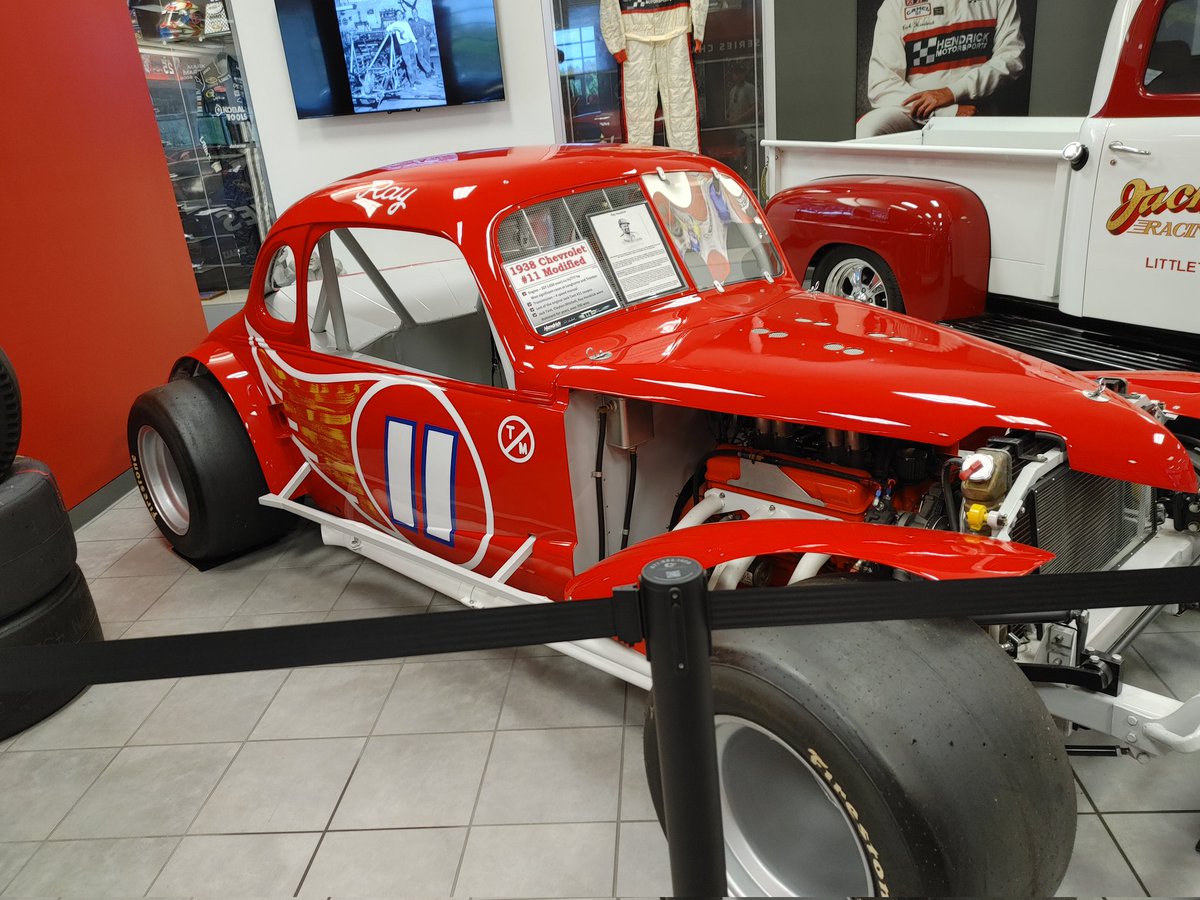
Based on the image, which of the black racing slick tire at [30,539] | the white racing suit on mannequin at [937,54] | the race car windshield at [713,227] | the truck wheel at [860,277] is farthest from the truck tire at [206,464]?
the white racing suit on mannequin at [937,54]

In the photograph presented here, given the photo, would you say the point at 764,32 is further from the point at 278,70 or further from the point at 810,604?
the point at 810,604

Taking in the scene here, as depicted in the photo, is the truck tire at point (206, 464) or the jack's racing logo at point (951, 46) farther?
the jack's racing logo at point (951, 46)

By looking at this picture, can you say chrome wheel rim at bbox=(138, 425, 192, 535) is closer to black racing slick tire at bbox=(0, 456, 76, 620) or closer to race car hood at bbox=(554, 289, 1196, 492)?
black racing slick tire at bbox=(0, 456, 76, 620)

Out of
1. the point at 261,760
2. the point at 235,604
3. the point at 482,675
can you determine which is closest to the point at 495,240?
the point at 482,675

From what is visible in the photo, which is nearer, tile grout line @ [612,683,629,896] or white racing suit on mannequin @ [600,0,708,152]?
tile grout line @ [612,683,629,896]

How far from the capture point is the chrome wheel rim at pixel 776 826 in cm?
211

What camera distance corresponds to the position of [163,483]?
4.50 m

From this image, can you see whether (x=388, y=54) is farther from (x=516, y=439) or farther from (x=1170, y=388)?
(x=1170, y=388)

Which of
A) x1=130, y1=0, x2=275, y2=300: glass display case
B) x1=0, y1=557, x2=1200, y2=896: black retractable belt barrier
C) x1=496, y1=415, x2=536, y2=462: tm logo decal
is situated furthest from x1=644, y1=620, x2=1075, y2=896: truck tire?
x1=130, y1=0, x2=275, y2=300: glass display case

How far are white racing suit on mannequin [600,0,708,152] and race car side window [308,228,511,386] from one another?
17.4ft

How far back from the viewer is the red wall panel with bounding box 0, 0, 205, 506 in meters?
4.67

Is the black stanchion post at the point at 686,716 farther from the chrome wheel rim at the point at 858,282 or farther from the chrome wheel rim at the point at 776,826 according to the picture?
the chrome wheel rim at the point at 858,282

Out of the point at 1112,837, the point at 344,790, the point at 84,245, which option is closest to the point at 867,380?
the point at 1112,837

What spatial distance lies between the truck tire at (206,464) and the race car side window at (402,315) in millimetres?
716
